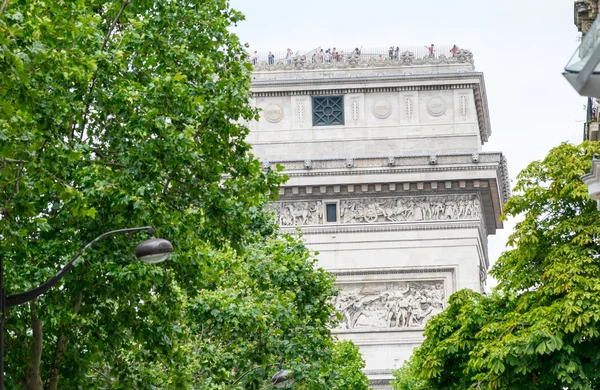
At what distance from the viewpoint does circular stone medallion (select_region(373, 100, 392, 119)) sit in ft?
206

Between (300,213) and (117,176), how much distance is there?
3831 centimetres

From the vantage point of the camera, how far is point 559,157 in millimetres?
34000

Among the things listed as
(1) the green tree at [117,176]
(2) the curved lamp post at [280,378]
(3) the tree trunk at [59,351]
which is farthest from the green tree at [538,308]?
(3) the tree trunk at [59,351]

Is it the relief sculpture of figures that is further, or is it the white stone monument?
the relief sculpture of figures

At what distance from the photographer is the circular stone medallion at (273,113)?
63281 mm

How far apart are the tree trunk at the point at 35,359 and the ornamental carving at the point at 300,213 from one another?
38.3m

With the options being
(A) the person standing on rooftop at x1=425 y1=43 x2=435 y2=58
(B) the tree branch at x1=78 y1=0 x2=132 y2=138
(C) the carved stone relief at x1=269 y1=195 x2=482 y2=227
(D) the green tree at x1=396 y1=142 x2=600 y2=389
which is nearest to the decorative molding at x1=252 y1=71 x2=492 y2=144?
(A) the person standing on rooftop at x1=425 y1=43 x2=435 y2=58

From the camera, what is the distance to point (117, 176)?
2327 centimetres

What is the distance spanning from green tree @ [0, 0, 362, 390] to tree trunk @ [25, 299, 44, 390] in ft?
0.07

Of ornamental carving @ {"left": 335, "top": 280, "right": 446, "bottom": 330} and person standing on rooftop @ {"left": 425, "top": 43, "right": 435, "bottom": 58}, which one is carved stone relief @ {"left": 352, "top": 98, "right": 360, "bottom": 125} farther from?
ornamental carving @ {"left": 335, "top": 280, "right": 446, "bottom": 330}

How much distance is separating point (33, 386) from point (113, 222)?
2.99 metres

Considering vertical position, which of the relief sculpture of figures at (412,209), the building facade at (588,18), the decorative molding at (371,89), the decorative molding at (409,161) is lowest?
the building facade at (588,18)

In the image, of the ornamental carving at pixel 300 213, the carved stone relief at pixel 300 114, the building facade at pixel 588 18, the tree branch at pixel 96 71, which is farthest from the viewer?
the carved stone relief at pixel 300 114

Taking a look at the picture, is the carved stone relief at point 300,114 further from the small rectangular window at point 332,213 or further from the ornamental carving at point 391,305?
the ornamental carving at point 391,305
